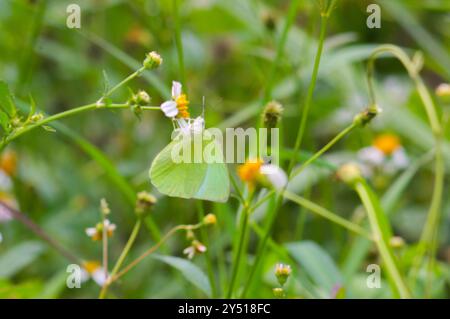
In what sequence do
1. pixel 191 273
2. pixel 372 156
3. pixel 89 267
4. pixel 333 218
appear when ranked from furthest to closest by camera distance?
pixel 372 156 → pixel 89 267 → pixel 333 218 → pixel 191 273

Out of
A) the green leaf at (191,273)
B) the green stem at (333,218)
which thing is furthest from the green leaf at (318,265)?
the green leaf at (191,273)

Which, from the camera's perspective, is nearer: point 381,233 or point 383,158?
point 381,233

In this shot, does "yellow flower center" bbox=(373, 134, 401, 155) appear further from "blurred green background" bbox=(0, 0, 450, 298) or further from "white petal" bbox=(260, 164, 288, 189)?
"white petal" bbox=(260, 164, 288, 189)

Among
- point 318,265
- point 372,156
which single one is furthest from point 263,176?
point 372,156

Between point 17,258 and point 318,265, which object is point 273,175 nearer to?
point 318,265

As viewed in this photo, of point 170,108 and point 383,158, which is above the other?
point 383,158
